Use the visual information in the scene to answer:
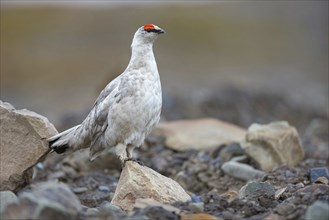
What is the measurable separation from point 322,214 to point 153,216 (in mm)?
1507

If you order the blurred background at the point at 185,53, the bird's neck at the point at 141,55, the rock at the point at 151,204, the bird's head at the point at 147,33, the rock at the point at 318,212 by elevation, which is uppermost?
the bird's head at the point at 147,33

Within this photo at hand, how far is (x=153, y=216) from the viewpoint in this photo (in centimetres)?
700

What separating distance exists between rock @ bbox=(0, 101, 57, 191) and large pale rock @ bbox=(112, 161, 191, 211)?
1.06 m

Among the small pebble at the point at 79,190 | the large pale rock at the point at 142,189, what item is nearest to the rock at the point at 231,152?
the small pebble at the point at 79,190

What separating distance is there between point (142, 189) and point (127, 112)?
967 mm

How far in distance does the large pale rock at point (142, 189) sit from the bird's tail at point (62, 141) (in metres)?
0.92

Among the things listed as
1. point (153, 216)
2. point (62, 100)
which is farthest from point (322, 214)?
point (62, 100)

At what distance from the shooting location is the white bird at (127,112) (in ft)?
29.0

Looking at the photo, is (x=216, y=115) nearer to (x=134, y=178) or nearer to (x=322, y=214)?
(x=134, y=178)

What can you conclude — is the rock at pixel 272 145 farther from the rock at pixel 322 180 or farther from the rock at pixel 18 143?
the rock at pixel 18 143

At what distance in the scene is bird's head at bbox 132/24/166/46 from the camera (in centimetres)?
927

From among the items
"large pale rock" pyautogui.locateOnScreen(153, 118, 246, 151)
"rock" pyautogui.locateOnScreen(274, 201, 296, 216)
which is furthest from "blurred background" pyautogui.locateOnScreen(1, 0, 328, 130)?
"rock" pyautogui.locateOnScreen(274, 201, 296, 216)

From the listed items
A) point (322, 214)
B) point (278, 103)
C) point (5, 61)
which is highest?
point (322, 214)

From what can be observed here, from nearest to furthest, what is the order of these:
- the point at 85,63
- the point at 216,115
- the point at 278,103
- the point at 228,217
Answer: the point at 228,217 → the point at 216,115 → the point at 278,103 → the point at 85,63
